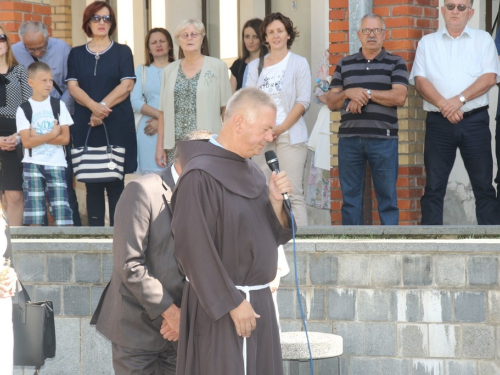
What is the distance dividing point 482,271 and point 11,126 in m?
4.76

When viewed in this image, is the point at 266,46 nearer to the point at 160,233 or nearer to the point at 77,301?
the point at 77,301

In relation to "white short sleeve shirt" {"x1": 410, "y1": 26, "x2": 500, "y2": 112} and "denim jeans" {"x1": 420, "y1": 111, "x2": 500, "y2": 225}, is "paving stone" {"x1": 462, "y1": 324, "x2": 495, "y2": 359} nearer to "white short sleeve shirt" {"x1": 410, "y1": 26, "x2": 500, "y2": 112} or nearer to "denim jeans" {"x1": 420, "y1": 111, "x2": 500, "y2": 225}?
"denim jeans" {"x1": 420, "y1": 111, "x2": 500, "y2": 225}

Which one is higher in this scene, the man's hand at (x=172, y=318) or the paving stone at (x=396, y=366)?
the man's hand at (x=172, y=318)

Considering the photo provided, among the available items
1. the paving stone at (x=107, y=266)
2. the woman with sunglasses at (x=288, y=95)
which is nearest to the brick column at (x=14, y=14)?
the woman with sunglasses at (x=288, y=95)

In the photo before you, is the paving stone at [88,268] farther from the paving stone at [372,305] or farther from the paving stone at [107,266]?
the paving stone at [372,305]

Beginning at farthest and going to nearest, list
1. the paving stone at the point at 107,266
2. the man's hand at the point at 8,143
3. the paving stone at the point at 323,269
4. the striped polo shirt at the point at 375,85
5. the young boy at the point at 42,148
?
1. the man's hand at the point at 8,143
2. the young boy at the point at 42,148
3. the striped polo shirt at the point at 375,85
4. the paving stone at the point at 107,266
5. the paving stone at the point at 323,269

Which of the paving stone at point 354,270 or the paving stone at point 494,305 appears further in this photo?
the paving stone at point 354,270

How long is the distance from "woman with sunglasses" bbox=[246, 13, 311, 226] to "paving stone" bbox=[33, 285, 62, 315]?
2314mm

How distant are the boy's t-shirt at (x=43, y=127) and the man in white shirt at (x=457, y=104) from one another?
330cm

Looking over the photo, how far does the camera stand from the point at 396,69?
30.5ft

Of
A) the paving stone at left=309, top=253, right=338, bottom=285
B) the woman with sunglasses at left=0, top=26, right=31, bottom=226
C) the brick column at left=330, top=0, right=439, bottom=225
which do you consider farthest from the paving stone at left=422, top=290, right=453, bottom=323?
the woman with sunglasses at left=0, top=26, right=31, bottom=226

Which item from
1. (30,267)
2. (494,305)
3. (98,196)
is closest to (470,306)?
(494,305)

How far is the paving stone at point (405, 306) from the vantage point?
784cm

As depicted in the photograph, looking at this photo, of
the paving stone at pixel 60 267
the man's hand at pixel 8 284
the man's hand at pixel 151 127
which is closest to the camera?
the man's hand at pixel 8 284
